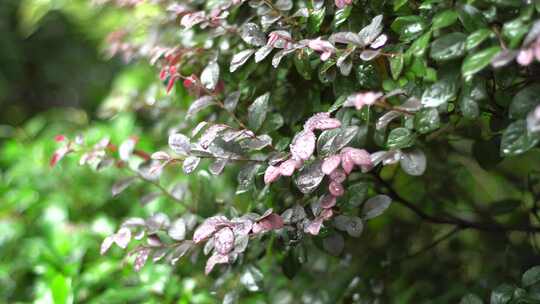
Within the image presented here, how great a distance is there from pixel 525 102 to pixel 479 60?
0.37 ft

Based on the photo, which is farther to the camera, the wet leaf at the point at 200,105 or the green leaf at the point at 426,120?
the wet leaf at the point at 200,105

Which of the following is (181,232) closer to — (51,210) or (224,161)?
(224,161)

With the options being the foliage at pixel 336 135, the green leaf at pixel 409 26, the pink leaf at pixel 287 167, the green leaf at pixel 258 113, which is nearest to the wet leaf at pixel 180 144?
the foliage at pixel 336 135

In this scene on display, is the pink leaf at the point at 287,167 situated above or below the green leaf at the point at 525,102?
below

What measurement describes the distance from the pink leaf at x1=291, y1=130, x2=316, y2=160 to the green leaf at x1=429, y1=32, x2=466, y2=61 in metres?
0.23

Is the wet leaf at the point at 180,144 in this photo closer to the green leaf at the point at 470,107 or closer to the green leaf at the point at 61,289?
the green leaf at the point at 470,107

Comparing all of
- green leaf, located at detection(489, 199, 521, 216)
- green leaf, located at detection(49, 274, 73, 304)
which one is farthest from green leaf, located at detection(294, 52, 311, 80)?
green leaf, located at detection(49, 274, 73, 304)

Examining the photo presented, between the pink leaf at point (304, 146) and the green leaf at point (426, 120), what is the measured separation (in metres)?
0.18

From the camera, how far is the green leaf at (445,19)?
972mm

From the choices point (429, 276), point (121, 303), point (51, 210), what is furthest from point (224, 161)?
point (51, 210)

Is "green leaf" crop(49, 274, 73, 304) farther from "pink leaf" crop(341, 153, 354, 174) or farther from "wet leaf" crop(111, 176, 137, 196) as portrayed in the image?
"pink leaf" crop(341, 153, 354, 174)

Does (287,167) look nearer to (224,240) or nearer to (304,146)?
(304,146)

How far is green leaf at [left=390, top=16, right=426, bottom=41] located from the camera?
3.47 feet

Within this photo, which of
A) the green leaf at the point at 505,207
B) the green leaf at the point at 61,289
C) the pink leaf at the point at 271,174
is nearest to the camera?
the pink leaf at the point at 271,174
